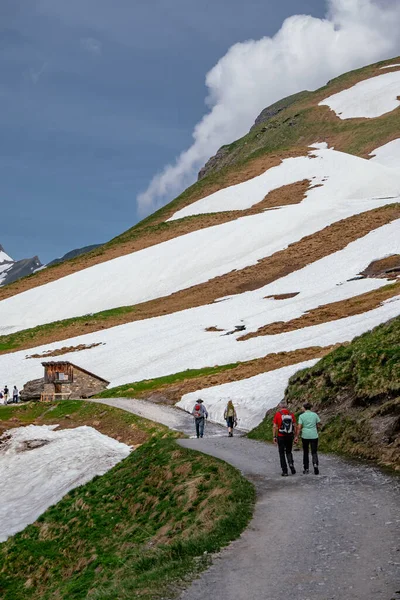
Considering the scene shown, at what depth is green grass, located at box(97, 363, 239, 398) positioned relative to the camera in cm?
4509

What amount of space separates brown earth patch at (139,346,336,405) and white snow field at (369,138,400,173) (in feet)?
283

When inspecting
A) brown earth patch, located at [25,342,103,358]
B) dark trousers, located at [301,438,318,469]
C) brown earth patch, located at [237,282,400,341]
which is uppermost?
brown earth patch, located at [237,282,400,341]

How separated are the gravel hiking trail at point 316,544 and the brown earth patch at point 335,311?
3190 cm

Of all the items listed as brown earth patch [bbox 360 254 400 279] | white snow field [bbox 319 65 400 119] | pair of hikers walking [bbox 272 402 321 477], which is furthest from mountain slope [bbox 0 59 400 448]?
pair of hikers walking [bbox 272 402 321 477]

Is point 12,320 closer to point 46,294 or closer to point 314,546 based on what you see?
point 46,294

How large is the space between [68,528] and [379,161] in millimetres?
116250

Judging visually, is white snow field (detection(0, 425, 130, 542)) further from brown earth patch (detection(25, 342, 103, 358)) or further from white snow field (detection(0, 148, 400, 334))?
white snow field (detection(0, 148, 400, 334))

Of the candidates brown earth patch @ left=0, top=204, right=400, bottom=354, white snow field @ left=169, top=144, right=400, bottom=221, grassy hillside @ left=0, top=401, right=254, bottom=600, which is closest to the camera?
grassy hillside @ left=0, top=401, right=254, bottom=600

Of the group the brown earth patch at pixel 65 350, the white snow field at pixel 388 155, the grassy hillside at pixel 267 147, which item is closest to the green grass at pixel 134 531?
the brown earth patch at pixel 65 350

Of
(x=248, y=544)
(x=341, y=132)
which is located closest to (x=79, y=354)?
(x=248, y=544)

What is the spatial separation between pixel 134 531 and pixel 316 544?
24.0 ft

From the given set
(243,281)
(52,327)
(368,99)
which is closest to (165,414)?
(243,281)

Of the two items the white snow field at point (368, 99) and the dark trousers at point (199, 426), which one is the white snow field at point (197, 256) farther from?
the dark trousers at point (199, 426)

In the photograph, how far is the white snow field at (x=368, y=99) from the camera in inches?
5591
